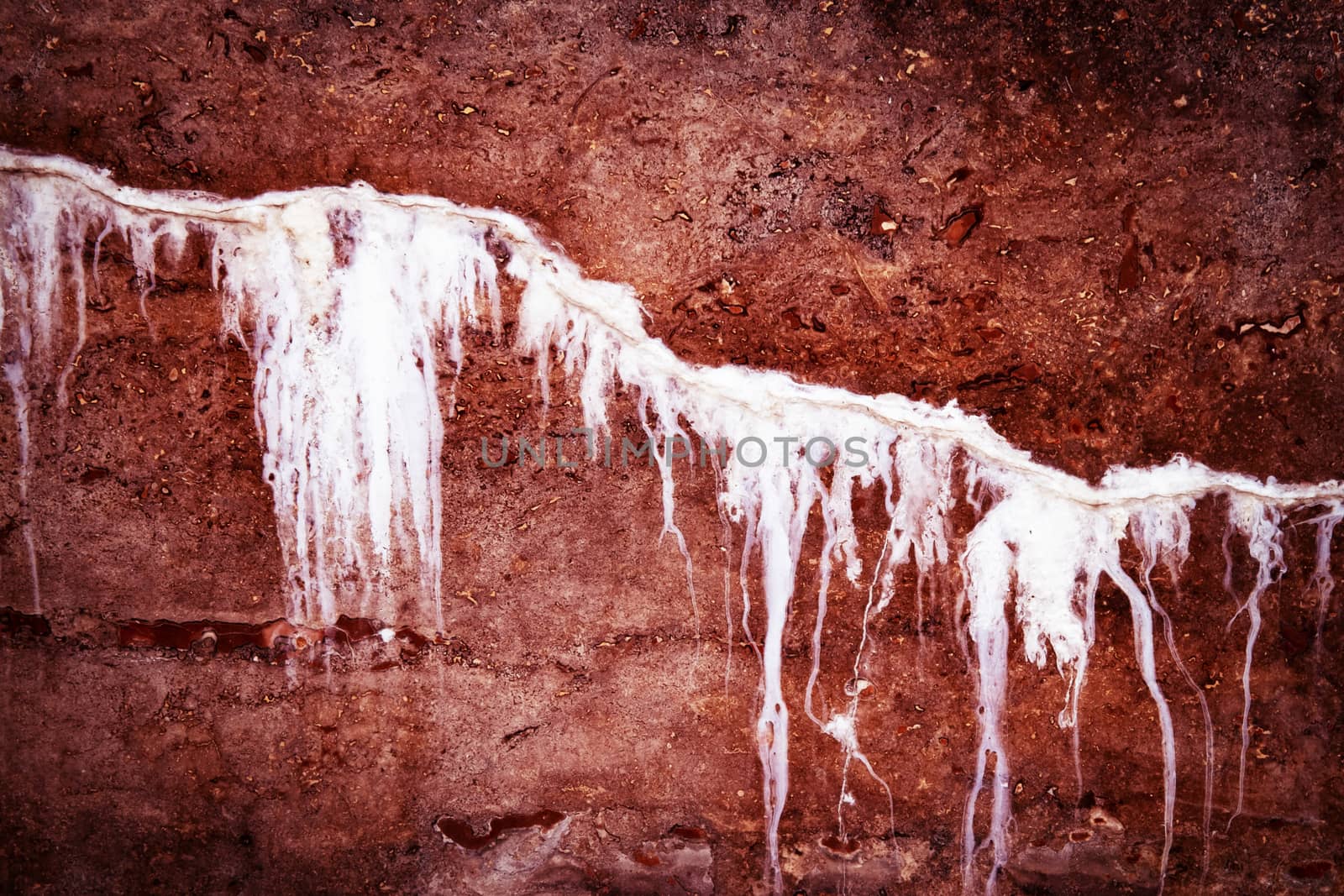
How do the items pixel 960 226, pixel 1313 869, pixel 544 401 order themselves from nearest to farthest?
pixel 960 226 → pixel 544 401 → pixel 1313 869

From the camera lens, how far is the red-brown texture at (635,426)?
2.36 meters

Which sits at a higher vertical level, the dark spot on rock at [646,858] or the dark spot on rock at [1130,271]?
the dark spot on rock at [1130,271]

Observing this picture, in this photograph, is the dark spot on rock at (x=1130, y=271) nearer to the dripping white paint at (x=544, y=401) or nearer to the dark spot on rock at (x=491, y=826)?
the dripping white paint at (x=544, y=401)

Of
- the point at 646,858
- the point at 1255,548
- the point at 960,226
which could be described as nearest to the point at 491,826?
the point at 646,858

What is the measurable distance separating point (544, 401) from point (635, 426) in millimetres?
364

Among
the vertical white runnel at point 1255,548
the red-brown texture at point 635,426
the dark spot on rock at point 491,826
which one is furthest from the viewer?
the dark spot on rock at point 491,826

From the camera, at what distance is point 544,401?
253 cm

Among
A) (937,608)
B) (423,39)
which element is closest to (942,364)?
(937,608)

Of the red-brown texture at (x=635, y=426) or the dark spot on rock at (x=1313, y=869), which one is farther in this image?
the dark spot on rock at (x=1313, y=869)

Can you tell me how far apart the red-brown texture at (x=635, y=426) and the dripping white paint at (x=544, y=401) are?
0.27ft

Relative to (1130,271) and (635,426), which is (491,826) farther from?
(1130,271)

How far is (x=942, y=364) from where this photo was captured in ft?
8.18

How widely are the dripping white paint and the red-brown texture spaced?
8 centimetres

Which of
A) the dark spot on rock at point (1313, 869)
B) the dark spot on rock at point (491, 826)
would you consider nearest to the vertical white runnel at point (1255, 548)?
the dark spot on rock at point (1313, 869)
